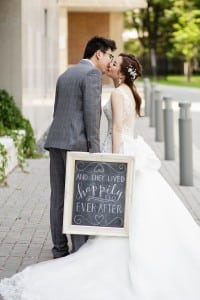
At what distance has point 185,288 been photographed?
21.1 feet

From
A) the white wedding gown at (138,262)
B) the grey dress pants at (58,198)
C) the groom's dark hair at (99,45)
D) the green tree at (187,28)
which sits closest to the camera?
the white wedding gown at (138,262)

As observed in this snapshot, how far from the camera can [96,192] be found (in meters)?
7.20

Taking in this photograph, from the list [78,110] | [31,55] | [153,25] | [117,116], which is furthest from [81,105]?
[153,25]

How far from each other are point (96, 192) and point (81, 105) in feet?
2.40

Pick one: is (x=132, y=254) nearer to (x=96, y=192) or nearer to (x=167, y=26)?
(x=96, y=192)

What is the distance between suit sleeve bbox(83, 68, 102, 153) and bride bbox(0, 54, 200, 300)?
0.12m

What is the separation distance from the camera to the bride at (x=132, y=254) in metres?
6.46

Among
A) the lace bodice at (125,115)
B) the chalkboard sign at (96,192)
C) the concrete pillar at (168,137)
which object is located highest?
the lace bodice at (125,115)

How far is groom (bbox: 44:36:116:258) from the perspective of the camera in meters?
7.23

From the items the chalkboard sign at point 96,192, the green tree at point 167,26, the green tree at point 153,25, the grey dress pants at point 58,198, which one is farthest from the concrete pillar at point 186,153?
the green tree at point 153,25

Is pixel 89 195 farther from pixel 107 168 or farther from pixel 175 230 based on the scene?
pixel 175 230

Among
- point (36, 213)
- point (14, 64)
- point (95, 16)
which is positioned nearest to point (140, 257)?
point (36, 213)

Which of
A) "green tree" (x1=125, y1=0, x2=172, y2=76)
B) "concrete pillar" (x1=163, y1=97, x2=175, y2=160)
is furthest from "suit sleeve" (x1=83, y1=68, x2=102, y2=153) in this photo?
"green tree" (x1=125, y1=0, x2=172, y2=76)

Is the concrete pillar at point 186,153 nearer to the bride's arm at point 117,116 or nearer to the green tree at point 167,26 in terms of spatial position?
the bride's arm at point 117,116
